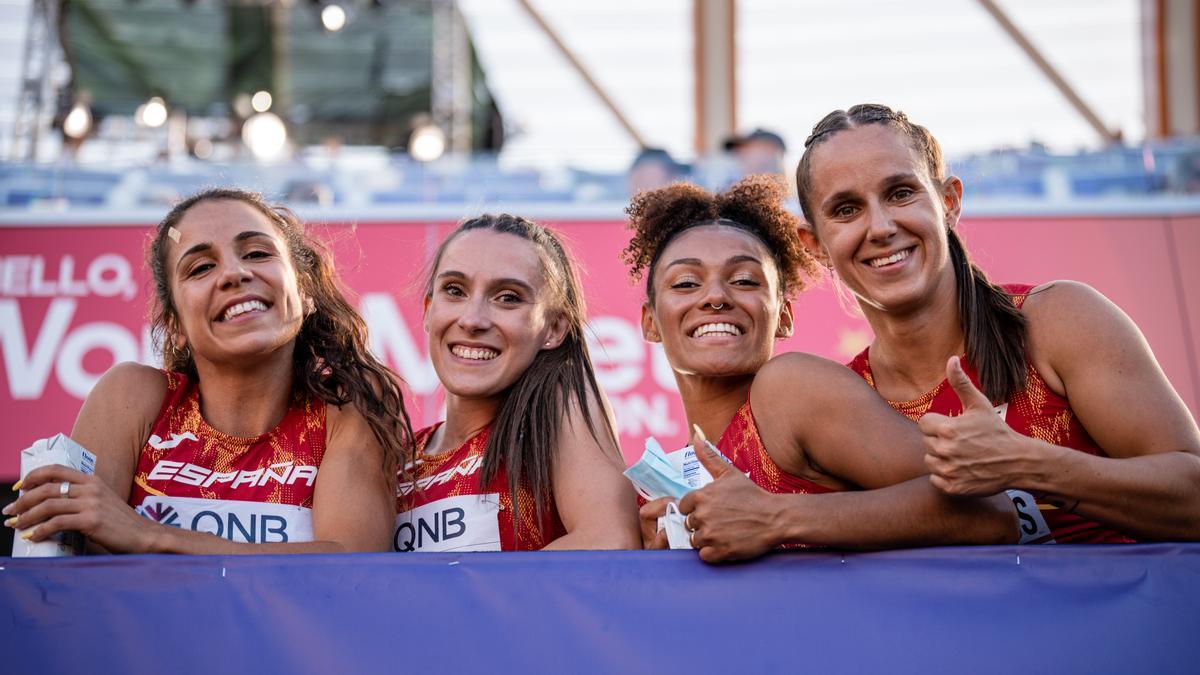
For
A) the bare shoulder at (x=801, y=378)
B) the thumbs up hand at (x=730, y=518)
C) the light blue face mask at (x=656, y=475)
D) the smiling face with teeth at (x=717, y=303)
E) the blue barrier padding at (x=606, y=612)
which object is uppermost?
the smiling face with teeth at (x=717, y=303)

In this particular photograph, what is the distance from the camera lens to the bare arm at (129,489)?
1.99m

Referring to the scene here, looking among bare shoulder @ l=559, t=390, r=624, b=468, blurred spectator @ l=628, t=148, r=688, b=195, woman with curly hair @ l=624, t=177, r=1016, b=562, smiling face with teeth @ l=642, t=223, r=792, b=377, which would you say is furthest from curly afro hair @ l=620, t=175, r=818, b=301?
blurred spectator @ l=628, t=148, r=688, b=195

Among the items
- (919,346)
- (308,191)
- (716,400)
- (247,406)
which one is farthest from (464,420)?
(308,191)

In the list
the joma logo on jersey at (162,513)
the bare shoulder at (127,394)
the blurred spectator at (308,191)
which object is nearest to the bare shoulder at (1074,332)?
the joma logo on jersey at (162,513)

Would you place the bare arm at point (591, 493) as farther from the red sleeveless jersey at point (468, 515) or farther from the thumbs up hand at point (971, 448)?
the thumbs up hand at point (971, 448)

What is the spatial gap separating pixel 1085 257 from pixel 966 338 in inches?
121

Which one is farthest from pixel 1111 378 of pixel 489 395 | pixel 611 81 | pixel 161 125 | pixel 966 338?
pixel 161 125

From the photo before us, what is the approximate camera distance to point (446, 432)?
2.86 metres

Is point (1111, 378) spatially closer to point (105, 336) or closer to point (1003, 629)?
point (1003, 629)

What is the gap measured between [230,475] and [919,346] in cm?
152

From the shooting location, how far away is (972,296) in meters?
2.36

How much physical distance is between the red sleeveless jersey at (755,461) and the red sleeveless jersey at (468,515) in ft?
1.52

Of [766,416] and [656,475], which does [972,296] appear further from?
[656,475]

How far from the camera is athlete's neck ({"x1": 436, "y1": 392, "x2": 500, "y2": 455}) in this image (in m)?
2.78
